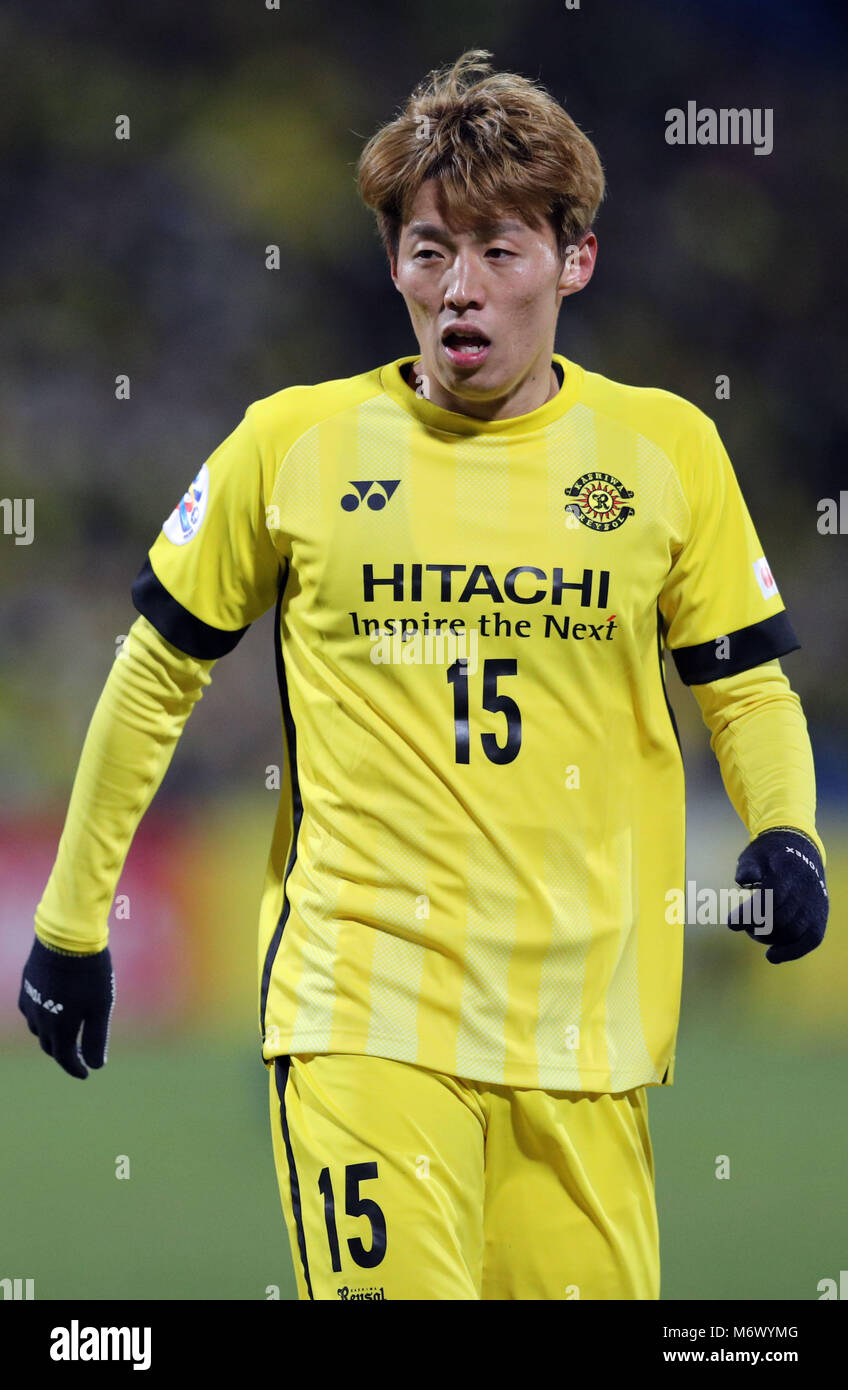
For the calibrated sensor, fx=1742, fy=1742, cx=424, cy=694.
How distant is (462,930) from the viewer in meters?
2.04

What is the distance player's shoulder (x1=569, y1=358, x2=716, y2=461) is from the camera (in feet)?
7.24

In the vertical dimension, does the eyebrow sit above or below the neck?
above

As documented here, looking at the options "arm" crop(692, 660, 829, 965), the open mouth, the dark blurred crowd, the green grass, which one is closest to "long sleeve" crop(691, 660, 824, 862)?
"arm" crop(692, 660, 829, 965)

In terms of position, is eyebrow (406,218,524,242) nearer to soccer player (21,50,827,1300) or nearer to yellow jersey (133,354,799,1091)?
soccer player (21,50,827,1300)

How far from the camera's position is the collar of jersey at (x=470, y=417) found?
84.5 inches

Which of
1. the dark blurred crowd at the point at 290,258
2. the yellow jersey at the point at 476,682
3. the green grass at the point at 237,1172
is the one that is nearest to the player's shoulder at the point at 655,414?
the yellow jersey at the point at 476,682

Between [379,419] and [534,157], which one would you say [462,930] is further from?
[534,157]

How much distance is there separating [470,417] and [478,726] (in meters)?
0.39

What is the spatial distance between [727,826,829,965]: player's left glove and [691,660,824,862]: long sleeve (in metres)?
0.06

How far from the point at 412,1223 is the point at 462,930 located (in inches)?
13.2

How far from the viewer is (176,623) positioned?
2.19 m

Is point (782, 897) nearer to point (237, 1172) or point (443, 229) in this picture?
point (443, 229)

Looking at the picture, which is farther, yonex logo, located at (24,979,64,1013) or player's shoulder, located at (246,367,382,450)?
yonex logo, located at (24,979,64,1013)

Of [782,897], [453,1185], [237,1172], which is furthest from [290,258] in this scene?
[453,1185]
